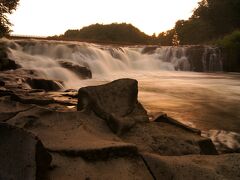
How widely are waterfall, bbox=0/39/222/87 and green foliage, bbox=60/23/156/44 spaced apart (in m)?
34.3

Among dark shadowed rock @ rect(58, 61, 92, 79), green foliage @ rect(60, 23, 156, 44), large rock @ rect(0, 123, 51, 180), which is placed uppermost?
green foliage @ rect(60, 23, 156, 44)

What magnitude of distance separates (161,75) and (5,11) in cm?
839

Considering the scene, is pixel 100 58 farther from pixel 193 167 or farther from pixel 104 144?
pixel 193 167

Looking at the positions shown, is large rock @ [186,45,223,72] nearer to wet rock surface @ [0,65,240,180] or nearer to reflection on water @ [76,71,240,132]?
reflection on water @ [76,71,240,132]

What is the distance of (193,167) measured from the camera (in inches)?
115

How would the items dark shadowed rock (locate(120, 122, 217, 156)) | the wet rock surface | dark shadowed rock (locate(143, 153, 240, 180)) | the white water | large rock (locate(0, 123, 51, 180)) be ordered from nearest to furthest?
large rock (locate(0, 123, 51, 180)) → the wet rock surface → dark shadowed rock (locate(143, 153, 240, 180)) → dark shadowed rock (locate(120, 122, 217, 156)) → the white water

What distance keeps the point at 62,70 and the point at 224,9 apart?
93.6 feet

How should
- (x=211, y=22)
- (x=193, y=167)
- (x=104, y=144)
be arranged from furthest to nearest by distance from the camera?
(x=211, y=22) < (x=104, y=144) < (x=193, y=167)

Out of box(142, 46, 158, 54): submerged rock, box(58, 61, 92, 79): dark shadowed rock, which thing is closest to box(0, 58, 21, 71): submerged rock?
box(58, 61, 92, 79): dark shadowed rock

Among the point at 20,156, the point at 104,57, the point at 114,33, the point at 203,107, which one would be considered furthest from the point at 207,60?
the point at 114,33

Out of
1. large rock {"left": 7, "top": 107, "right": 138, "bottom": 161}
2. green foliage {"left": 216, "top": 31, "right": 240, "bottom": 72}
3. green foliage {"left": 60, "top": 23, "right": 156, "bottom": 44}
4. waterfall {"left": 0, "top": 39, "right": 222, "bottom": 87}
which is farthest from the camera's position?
green foliage {"left": 60, "top": 23, "right": 156, "bottom": 44}

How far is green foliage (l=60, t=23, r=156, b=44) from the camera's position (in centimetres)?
5909

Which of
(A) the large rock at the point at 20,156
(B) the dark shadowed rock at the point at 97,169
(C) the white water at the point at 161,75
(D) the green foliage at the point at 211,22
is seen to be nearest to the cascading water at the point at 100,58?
(C) the white water at the point at 161,75

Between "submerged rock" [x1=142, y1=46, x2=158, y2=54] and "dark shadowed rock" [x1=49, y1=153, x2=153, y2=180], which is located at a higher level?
"submerged rock" [x1=142, y1=46, x2=158, y2=54]
